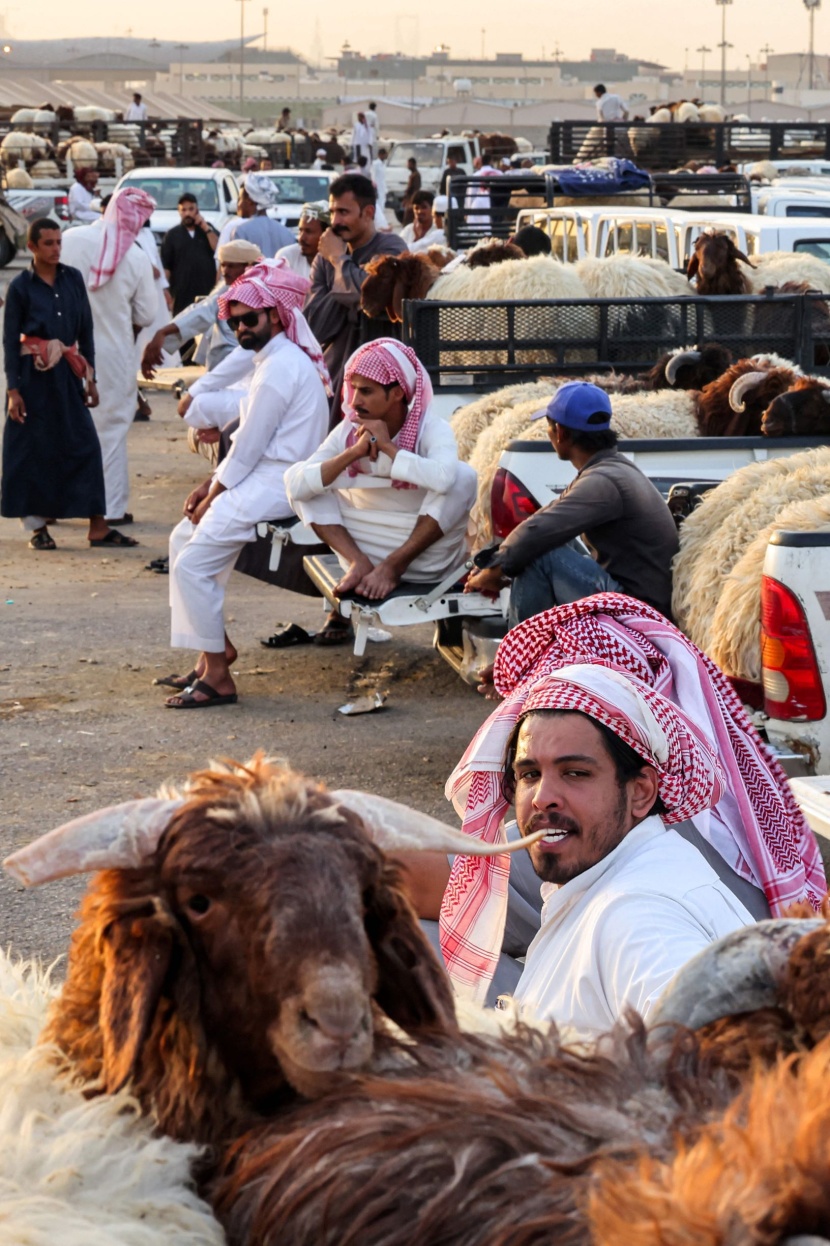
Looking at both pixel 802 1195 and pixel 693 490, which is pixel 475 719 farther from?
pixel 802 1195

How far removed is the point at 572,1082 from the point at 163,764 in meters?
5.43

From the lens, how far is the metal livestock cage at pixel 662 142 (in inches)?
943

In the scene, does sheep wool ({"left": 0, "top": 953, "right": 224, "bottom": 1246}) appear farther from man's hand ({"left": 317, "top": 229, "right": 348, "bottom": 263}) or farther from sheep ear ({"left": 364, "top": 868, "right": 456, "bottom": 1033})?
man's hand ({"left": 317, "top": 229, "right": 348, "bottom": 263})

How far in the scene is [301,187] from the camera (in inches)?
1275

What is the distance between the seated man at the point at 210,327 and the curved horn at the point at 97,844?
9.02 meters

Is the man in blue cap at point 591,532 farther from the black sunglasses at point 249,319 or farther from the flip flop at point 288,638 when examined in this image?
the flip flop at point 288,638

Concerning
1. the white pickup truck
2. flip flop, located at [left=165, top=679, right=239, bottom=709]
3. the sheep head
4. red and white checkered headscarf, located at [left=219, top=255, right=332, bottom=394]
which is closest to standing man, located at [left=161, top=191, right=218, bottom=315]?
the sheep head

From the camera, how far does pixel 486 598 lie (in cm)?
702

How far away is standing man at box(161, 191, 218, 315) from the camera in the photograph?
18203 millimetres

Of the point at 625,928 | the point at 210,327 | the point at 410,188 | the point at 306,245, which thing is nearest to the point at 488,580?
the point at 625,928

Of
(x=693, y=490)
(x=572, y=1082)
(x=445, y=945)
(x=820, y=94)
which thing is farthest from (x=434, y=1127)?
(x=820, y=94)

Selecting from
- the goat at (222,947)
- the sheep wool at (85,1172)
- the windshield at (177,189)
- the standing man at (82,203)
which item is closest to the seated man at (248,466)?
the goat at (222,947)

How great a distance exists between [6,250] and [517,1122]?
34651mm

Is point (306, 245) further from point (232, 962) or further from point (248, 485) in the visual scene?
point (232, 962)
